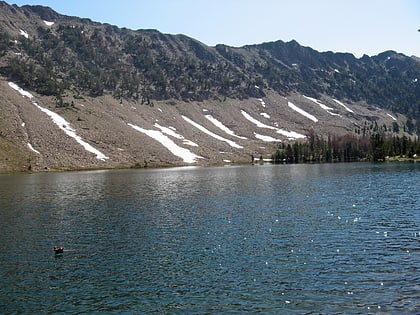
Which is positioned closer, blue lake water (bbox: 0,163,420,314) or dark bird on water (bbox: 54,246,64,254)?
blue lake water (bbox: 0,163,420,314)

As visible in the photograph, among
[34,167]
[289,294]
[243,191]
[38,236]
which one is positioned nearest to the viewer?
[289,294]

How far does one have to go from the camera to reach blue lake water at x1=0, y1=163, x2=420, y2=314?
2488cm

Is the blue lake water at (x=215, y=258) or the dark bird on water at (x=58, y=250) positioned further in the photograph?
the dark bird on water at (x=58, y=250)

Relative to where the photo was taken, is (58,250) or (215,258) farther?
(58,250)

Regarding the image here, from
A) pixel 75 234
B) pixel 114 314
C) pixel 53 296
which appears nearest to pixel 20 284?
pixel 53 296

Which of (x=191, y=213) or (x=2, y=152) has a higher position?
(x=2, y=152)

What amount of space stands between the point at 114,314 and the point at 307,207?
138 feet

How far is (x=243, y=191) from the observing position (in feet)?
279

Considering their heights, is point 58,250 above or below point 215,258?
above

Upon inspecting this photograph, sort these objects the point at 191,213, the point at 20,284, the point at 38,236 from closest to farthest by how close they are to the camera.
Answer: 1. the point at 20,284
2. the point at 38,236
3. the point at 191,213

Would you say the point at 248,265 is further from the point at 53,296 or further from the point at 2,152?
the point at 2,152

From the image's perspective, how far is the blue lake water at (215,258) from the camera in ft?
81.6

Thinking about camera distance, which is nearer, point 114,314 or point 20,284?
point 114,314

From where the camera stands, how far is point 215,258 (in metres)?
34.3
